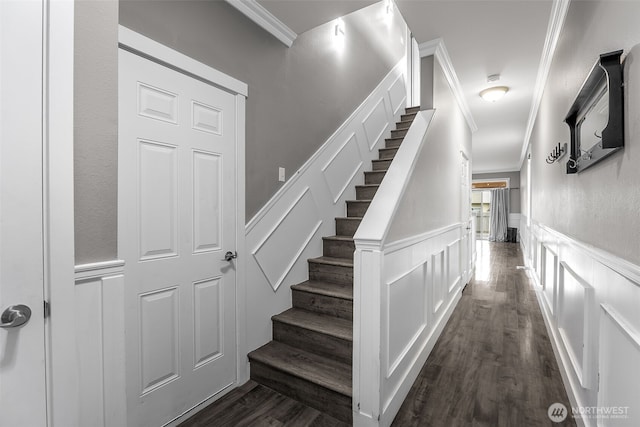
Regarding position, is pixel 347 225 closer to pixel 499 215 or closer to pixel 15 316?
pixel 15 316

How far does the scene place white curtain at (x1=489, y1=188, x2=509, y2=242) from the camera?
10555mm

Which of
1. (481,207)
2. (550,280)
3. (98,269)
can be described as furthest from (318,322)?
(481,207)

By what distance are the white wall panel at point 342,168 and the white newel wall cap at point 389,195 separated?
896mm

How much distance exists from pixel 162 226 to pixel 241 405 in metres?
1.18

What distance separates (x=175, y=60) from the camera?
1577 millimetres

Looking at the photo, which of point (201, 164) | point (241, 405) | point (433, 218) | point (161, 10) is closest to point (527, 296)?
point (433, 218)

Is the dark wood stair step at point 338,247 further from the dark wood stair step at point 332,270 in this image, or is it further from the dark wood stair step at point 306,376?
the dark wood stair step at point 306,376

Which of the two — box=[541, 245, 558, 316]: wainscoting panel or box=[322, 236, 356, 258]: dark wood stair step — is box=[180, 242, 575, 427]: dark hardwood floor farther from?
box=[322, 236, 356, 258]: dark wood stair step

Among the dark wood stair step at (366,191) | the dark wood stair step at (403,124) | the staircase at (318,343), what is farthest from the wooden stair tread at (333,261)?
the dark wood stair step at (403,124)

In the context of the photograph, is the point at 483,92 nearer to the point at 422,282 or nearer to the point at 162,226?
the point at 422,282

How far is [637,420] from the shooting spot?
2.92 ft

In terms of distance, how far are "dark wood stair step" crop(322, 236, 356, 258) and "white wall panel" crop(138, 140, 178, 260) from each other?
55.4 inches

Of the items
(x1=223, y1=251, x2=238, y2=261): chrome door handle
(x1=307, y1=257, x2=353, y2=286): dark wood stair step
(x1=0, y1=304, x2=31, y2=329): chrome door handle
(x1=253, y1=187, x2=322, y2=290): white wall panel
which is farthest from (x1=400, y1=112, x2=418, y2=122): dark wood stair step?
(x1=0, y1=304, x2=31, y2=329): chrome door handle

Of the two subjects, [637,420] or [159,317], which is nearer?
[637,420]
